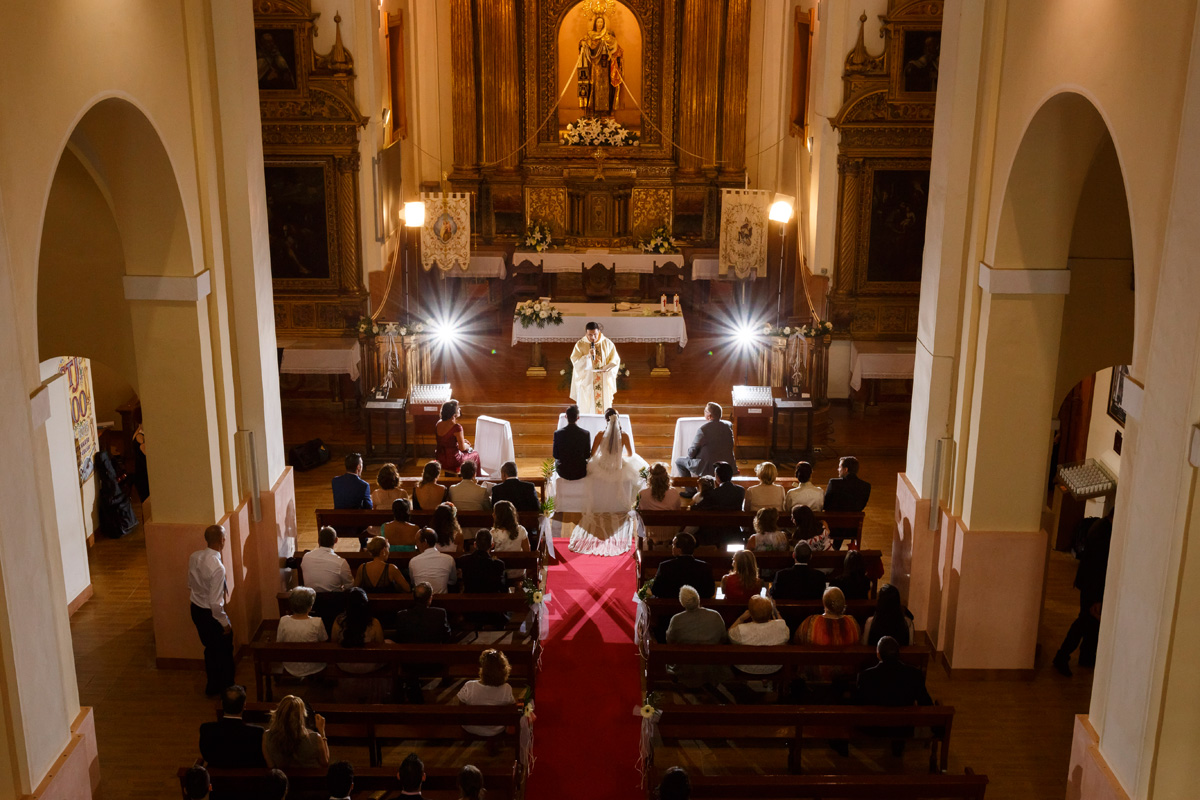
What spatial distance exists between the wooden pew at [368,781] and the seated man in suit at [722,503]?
403cm

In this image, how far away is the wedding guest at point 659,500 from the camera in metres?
11.2

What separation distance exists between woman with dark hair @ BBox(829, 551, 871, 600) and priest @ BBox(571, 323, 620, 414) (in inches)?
240

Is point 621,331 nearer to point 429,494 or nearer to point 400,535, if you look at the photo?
point 429,494

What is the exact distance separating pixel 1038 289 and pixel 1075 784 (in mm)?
3733

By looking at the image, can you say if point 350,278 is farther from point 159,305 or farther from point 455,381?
point 159,305

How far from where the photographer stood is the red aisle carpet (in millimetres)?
8281

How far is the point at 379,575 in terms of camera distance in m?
9.23

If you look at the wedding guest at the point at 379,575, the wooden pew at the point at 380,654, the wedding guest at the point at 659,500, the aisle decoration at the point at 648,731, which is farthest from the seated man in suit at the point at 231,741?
the wedding guest at the point at 659,500

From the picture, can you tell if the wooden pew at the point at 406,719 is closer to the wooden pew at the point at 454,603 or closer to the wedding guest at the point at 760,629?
the wooden pew at the point at 454,603

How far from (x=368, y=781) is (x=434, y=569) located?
249cm

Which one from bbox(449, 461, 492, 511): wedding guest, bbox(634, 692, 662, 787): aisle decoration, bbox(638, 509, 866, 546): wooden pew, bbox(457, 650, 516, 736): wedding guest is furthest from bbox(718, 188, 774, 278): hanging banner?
bbox(457, 650, 516, 736): wedding guest

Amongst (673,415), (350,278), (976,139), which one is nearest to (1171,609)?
(976,139)

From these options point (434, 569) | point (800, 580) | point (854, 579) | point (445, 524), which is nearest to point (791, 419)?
point (854, 579)

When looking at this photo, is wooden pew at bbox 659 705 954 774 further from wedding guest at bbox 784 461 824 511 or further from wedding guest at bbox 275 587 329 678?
wedding guest at bbox 784 461 824 511
